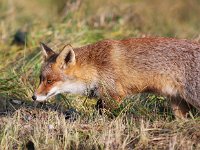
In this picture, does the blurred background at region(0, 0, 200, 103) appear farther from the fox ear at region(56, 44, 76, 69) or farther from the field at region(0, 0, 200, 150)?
the fox ear at region(56, 44, 76, 69)

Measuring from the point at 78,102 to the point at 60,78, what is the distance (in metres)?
1.00

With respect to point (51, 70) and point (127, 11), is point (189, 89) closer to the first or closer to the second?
point (51, 70)

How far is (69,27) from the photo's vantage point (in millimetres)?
12781

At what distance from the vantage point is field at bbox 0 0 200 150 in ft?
23.5

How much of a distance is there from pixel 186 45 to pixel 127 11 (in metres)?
6.34

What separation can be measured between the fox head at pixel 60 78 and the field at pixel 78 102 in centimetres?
35

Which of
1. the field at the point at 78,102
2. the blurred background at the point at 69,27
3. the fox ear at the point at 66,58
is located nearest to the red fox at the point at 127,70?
the fox ear at the point at 66,58

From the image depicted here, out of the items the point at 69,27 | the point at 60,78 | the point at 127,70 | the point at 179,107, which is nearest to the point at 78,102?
the point at 60,78

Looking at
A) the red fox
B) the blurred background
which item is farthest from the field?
the red fox

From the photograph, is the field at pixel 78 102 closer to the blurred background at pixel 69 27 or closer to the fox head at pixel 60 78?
the blurred background at pixel 69 27

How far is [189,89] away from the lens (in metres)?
8.18

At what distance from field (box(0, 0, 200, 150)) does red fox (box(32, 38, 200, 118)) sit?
296 mm

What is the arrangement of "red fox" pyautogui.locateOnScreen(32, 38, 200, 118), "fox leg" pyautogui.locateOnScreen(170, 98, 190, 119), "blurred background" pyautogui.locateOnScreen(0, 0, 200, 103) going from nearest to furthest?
"red fox" pyautogui.locateOnScreen(32, 38, 200, 118) < "fox leg" pyautogui.locateOnScreen(170, 98, 190, 119) < "blurred background" pyautogui.locateOnScreen(0, 0, 200, 103)

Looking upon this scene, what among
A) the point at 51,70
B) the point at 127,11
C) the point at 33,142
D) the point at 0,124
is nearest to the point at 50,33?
the point at 127,11
